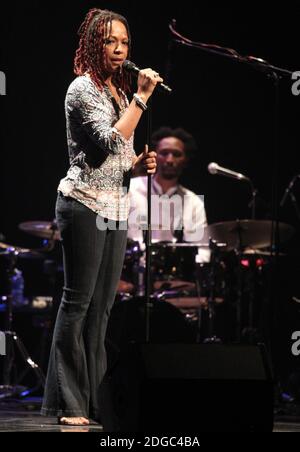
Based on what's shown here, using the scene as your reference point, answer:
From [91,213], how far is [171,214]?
10.6 ft

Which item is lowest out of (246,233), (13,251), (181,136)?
(13,251)

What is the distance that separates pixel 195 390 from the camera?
2.53m

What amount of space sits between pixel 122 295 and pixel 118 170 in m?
2.49

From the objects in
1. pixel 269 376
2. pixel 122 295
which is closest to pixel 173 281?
pixel 122 295

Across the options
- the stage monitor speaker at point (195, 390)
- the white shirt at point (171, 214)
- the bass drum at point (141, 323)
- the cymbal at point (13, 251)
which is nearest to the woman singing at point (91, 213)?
the stage monitor speaker at point (195, 390)

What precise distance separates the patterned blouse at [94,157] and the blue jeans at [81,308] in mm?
56

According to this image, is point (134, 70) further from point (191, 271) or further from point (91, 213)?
point (191, 271)

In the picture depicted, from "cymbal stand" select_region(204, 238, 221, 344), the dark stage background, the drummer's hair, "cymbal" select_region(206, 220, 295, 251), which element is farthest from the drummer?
"cymbal" select_region(206, 220, 295, 251)

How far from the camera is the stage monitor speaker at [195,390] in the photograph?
8.21ft

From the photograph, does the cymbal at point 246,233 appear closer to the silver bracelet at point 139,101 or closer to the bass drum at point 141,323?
the bass drum at point 141,323

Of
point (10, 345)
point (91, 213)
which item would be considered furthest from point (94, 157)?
point (10, 345)

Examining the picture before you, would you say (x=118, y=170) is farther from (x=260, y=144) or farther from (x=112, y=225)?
(x=260, y=144)

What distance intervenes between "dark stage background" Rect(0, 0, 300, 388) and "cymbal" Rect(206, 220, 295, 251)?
0.39 metres

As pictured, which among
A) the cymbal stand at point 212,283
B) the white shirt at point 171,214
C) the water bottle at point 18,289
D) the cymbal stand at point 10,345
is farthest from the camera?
the water bottle at point 18,289
